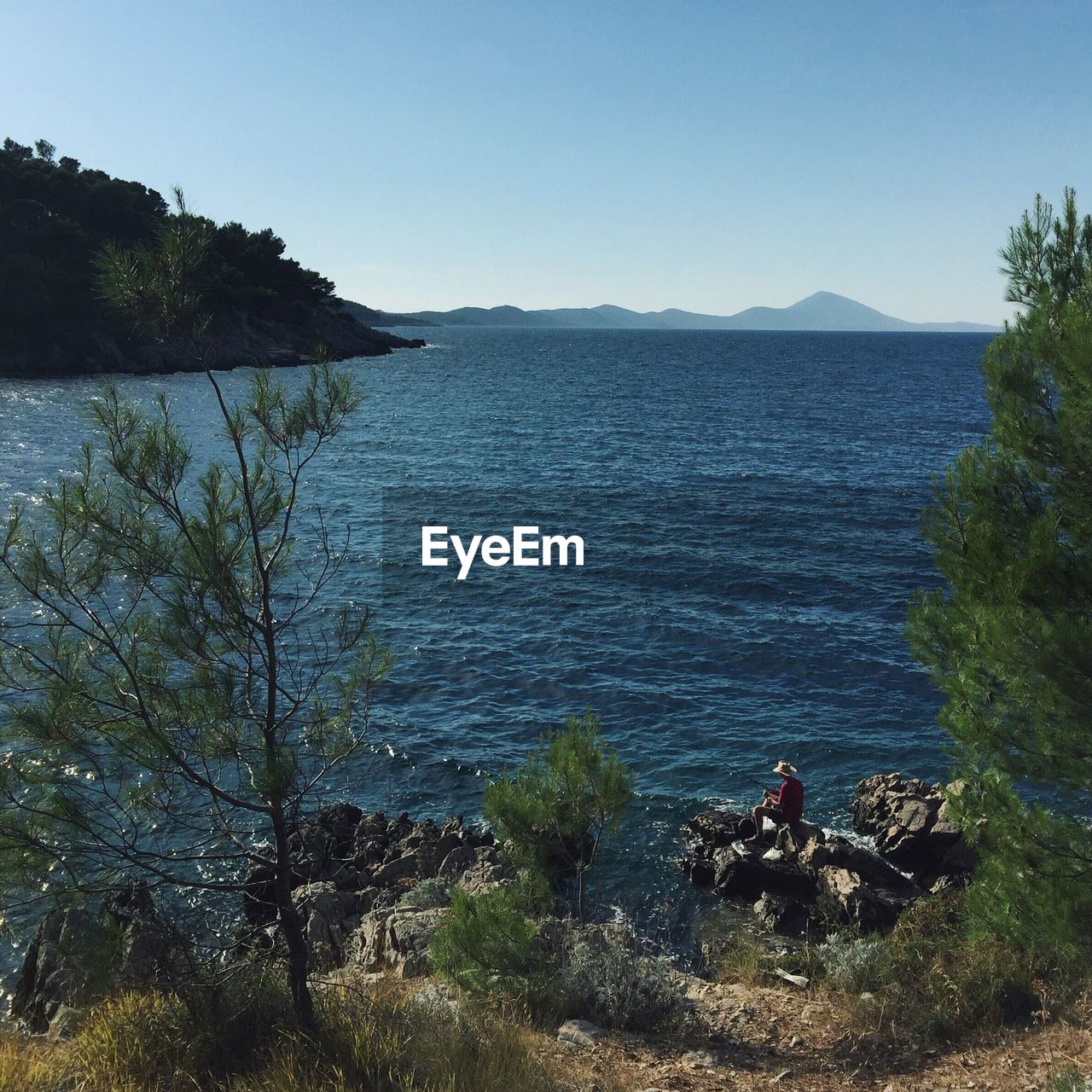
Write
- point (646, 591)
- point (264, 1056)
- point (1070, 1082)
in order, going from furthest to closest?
point (646, 591)
point (264, 1056)
point (1070, 1082)

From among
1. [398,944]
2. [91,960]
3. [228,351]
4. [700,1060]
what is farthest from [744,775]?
[228,351]

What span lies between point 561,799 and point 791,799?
22.1ft

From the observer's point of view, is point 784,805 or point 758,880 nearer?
point 758,880

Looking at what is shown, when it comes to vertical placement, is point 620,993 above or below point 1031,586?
below

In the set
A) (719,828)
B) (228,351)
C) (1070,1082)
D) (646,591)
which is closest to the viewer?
(1070,1082)

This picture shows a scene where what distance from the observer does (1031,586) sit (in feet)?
26.2

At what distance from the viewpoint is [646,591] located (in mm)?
31031

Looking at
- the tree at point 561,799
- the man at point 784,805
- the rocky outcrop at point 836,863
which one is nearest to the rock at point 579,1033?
the tree at point 561,799

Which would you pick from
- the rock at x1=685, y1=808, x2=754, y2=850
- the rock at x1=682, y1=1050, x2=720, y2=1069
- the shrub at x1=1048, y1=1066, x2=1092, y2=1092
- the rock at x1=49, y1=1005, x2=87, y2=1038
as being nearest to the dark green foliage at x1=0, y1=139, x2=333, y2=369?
the rock at x1=685, y1=808, x2=754, y2=850

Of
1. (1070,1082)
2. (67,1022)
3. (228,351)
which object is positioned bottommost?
(67,1022)

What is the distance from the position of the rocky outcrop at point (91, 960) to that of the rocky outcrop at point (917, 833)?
12463mm

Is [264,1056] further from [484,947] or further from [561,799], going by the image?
[561,799]

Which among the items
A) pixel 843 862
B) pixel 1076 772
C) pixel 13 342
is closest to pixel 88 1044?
pixel 1076 772

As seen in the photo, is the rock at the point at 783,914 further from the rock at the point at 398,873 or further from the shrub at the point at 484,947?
the shrub at the point at 484,947
